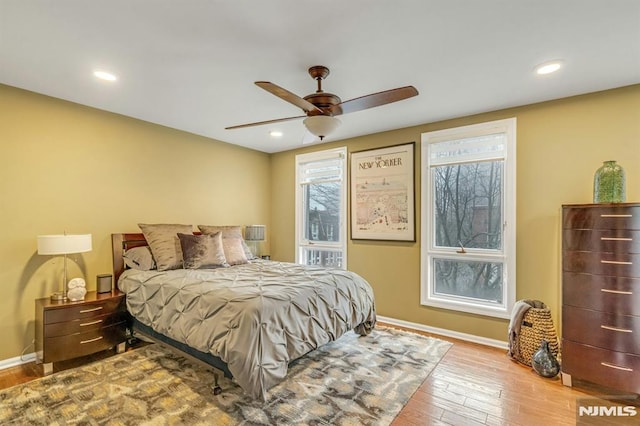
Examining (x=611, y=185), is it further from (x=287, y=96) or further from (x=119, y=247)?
(x=119, y=247)

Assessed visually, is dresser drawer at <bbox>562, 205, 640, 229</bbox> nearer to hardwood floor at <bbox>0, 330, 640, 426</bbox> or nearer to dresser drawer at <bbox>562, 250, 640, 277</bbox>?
dresser drawer at <bbox>562, 250, 640, 277</bbox>

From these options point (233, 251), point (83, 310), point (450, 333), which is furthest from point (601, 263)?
point (83, 310)

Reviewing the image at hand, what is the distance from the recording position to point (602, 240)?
2434 millimetres

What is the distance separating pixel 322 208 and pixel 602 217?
344cm

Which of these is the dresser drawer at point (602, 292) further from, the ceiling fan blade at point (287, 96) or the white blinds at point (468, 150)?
the ceiling fan blade at point (287, 96)

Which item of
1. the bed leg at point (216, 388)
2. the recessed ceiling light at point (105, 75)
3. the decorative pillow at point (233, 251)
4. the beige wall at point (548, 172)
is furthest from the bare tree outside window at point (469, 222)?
the recessed ceiling light at point (105, 75)

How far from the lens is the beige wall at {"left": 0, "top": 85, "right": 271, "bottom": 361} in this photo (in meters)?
2.87

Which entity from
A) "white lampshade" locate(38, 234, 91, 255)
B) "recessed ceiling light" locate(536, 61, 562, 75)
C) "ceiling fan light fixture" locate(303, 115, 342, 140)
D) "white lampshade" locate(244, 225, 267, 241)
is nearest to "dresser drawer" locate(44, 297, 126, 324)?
"white lampshade" locate(38, 234, 91, 255)

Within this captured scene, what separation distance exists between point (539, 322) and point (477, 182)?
161 centimetres

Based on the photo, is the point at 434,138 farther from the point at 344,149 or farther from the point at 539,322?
the point at 539,322

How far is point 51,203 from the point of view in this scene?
122 inches

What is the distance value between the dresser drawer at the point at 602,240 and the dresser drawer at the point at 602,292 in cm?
22

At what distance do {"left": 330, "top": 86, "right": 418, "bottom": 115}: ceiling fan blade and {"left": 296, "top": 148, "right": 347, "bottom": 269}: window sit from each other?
2.20 m

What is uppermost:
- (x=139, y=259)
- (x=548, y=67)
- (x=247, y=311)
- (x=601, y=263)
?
(x=548, y=67)
